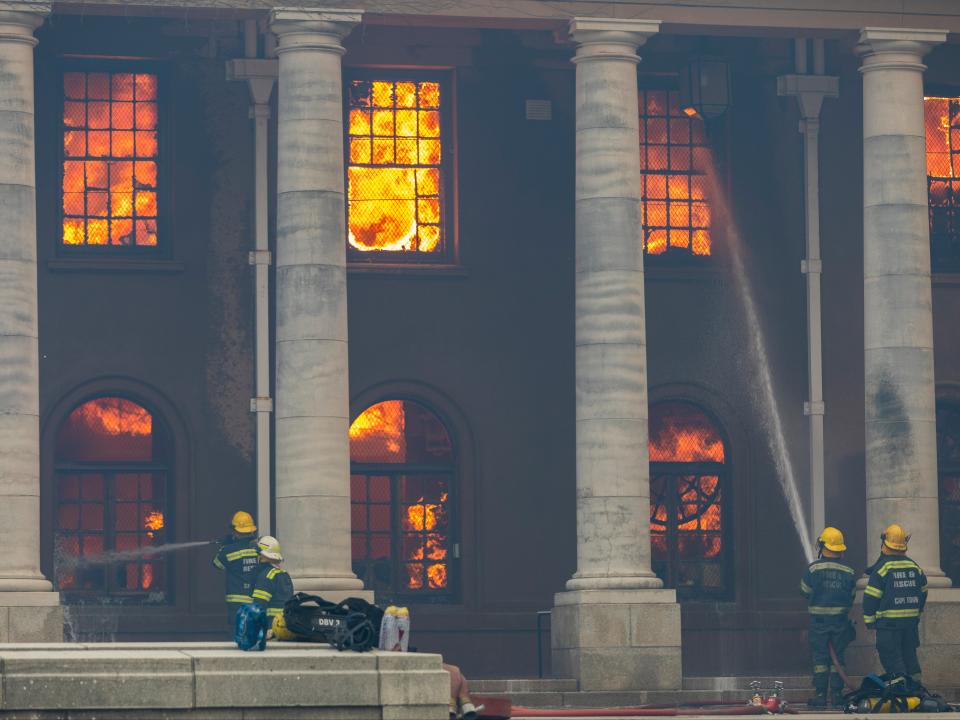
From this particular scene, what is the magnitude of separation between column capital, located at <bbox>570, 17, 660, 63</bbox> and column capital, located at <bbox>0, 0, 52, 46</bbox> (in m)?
6.50

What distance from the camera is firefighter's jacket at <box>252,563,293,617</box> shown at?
2942 centimetres

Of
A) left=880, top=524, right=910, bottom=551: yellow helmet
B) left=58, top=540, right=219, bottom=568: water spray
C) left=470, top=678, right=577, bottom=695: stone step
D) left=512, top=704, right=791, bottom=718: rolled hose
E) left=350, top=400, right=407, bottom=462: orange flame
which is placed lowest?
left=512, top=704, right=791, bottom=718: rolled hose

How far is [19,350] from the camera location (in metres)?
30.2

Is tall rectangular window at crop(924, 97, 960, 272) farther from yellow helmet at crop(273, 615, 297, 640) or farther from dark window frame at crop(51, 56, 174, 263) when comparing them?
yellow helmet at crop(273, 615, 297, 640)

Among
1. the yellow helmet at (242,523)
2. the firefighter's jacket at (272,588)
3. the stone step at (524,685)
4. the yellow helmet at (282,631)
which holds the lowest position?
the stone step at (524,685)

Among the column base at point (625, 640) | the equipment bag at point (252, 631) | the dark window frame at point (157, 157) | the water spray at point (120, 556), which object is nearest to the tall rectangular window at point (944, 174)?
the column base at point (625, 640)

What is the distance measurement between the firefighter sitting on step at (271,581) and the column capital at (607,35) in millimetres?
7346

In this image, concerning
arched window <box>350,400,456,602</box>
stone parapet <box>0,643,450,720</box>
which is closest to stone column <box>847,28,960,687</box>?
arched window <box>350,400,456,602</box>

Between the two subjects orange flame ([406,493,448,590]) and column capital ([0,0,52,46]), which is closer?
column capital ([0,0,52,46])

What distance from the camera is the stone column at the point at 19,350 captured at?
29.8 metres

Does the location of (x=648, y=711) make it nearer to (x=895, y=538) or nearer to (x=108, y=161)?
(x=895, y=538)

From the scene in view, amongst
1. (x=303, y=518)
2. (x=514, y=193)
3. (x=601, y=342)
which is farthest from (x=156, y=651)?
(x=514, y=193)

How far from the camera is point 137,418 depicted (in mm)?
34688

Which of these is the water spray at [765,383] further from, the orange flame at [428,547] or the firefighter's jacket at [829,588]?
the firefighter's jacket at [829,588]
